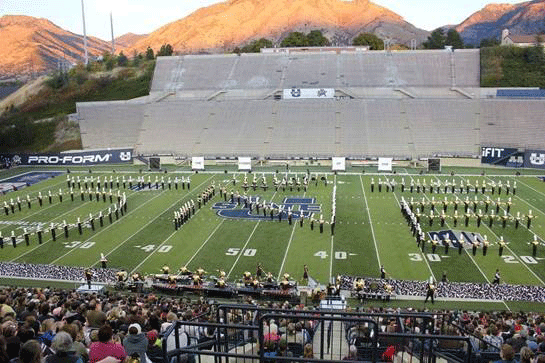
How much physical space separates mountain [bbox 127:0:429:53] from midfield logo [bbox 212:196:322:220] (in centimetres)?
12535

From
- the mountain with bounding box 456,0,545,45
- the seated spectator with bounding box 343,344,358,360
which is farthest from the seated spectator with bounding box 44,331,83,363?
the mountain with bounding box 456,0,545,45

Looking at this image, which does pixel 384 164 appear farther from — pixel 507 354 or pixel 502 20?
pixel 502 20

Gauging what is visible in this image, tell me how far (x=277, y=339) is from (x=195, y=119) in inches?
1537

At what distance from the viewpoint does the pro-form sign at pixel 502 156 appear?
3384 cm

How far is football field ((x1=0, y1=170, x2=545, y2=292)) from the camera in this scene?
1648cm

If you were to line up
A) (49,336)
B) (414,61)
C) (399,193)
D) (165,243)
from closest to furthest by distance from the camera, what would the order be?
(49,336) < (165,243) < (399,193) < (414,61)

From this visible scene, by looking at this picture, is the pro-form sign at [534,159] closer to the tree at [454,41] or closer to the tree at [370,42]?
the tree at [454,41]

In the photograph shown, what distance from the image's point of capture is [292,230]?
20.1 m

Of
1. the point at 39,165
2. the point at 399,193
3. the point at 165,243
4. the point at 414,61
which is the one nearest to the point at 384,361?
the point at 165,243

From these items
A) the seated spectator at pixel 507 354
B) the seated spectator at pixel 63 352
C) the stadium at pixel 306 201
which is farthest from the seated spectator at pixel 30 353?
the seated spectator at pixel 507 354

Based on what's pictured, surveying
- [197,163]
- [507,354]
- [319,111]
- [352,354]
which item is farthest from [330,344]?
[319,111]

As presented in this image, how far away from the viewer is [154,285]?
47.4ft

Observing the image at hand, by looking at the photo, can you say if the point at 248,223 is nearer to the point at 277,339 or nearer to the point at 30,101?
the point at 277,339

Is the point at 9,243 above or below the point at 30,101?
Result: below
